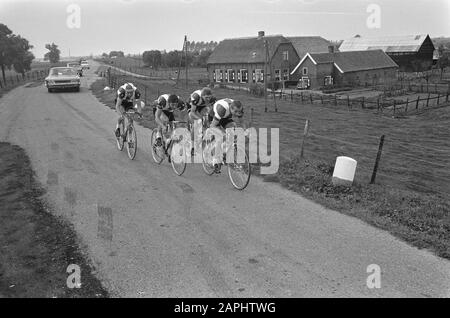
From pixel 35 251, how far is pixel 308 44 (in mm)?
67012

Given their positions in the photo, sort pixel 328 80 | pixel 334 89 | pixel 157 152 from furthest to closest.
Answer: pixel 328 80
pixel 334 89
pixel 157 152

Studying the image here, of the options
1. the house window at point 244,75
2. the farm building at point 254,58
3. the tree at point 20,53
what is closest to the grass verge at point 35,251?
the tree at point 20,53

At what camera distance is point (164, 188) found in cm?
897

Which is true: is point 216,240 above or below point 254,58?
below

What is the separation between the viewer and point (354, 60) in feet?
199

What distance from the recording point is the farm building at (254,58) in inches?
2351

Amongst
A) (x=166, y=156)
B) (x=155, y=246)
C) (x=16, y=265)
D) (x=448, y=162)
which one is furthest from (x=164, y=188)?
(x=448, y=162)

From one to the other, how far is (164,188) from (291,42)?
57797 millimetres

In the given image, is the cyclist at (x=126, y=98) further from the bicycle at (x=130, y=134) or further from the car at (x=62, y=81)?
the car at (x=62, y=81)

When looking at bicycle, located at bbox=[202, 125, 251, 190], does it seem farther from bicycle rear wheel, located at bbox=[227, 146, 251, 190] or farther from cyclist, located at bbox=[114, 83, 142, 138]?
cyclist, located at bbox=[114, 83, 142, 138]

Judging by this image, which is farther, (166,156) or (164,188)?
(166,156)

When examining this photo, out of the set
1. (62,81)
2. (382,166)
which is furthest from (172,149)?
(62,81)

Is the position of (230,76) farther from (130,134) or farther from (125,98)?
(130,134)
